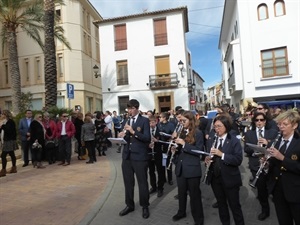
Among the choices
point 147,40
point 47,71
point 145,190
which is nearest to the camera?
point 145,190

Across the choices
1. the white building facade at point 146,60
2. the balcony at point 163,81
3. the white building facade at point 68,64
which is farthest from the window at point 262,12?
the white building facade at point 68,64

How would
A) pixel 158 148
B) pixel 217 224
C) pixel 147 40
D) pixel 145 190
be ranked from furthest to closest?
1. pixel 147 40
2. pixel 158 148
3. pixel 145 190
4. pixel 217 224

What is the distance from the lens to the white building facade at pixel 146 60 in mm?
27625

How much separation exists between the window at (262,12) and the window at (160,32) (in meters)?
8.86

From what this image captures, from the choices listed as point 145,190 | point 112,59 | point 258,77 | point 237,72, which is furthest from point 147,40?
point 145,190

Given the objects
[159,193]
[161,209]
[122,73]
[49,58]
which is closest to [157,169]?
[159,193]

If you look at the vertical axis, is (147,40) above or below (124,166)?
above

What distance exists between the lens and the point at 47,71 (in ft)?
45.1

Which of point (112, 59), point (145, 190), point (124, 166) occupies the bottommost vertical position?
point (145, 190)

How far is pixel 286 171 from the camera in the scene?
10.5ft

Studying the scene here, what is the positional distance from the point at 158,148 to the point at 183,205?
225 centimetres

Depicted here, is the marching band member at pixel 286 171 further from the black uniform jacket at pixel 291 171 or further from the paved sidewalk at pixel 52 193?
the paved sidewalk at pixel 52 193

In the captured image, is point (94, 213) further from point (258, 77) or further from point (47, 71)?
point (258, 77)

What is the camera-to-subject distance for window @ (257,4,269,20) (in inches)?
846
